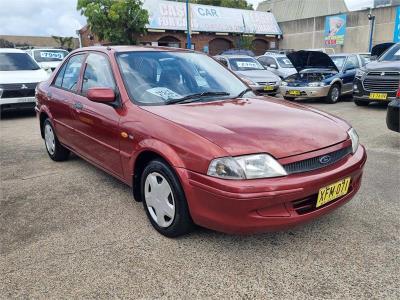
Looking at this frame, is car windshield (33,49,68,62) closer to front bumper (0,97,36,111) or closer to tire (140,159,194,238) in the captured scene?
front bumper (0,97,36,111)

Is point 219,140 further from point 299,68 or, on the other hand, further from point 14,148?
point 299,68

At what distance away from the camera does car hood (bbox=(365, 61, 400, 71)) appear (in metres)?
8.12

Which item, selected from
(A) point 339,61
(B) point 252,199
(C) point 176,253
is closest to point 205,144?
(B) point 252,199

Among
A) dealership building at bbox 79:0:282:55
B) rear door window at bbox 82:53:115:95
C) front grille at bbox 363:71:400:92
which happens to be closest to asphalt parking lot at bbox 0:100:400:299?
rear door window at bbox 82:53:115:95

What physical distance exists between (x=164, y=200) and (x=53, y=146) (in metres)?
2.84

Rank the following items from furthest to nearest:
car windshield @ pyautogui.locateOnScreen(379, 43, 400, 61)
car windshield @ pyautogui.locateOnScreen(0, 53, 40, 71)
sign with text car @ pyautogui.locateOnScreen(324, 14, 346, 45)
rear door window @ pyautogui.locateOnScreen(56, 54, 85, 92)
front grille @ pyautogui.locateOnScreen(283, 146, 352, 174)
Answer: sign with text car @ pyautogui.locateOnScreen(324, 14, 346, 45)
car windshield @ pyautogui.locateOnScreen(0, 53, 40, 71)
car windshield @ pyautogui.locateOnScreen(379, 43, 400, 61)
rear door window @ pyautogui.locateOnScreen(56, 54, 85, 92)
front grille @ pyautogui.locateOnScreen(283, 146, 352, 174)

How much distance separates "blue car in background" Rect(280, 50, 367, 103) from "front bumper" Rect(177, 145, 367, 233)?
26.6ft

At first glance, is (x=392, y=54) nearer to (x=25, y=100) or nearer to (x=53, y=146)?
(x=53, y=146)

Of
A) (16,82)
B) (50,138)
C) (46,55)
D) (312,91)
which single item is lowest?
(312,91)

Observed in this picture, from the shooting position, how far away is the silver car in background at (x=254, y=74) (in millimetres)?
10570

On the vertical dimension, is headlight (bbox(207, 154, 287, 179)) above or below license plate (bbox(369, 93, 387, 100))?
above

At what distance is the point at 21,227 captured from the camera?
309 centimetres

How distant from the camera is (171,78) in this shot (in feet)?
11.1

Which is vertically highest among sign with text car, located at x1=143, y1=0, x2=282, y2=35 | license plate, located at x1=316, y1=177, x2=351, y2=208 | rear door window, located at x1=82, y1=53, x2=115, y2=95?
sign with text car, located at x1=143, y1=0, x2=282, y2=35
